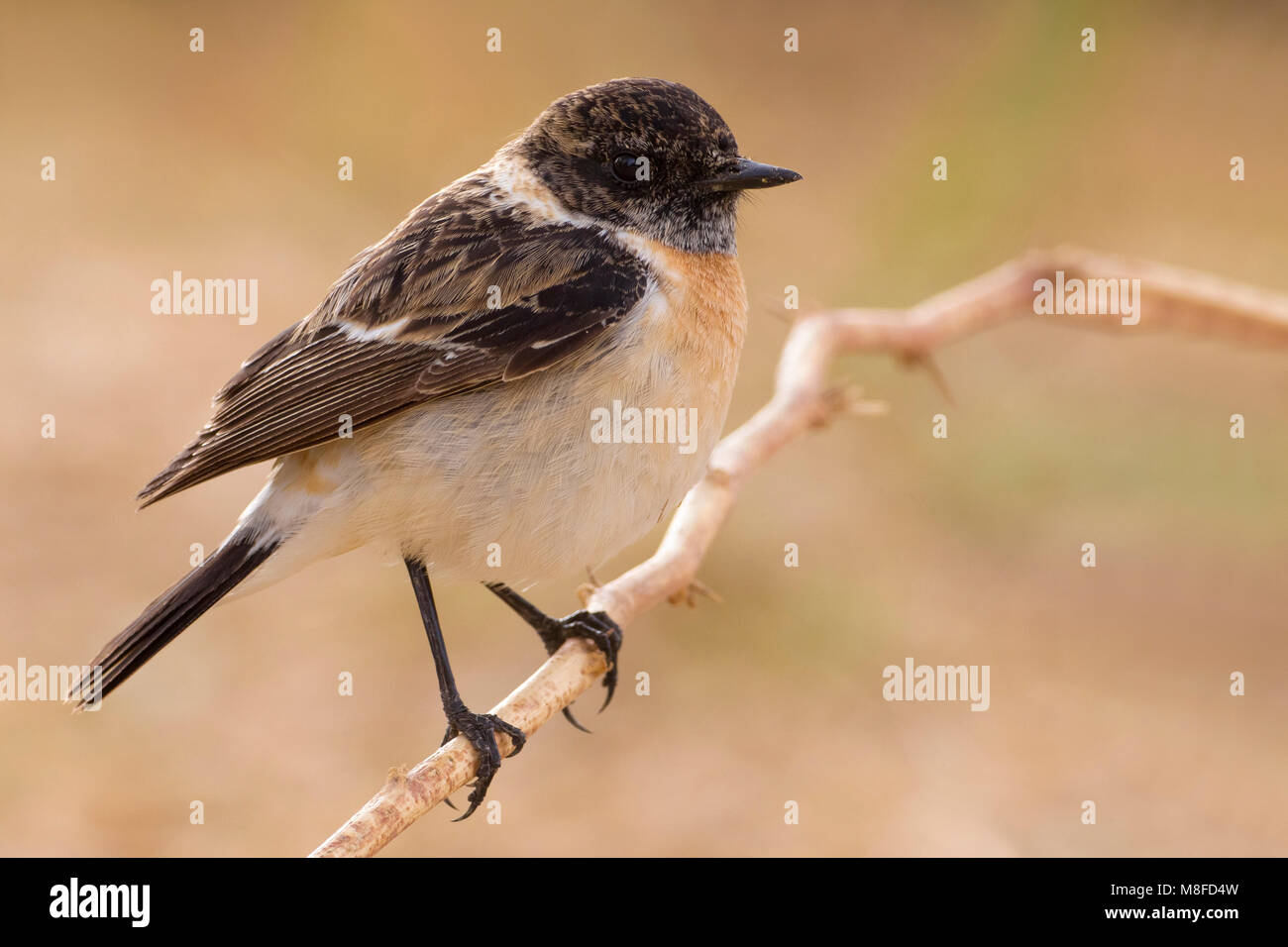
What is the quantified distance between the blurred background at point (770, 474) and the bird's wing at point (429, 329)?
885 millimetres

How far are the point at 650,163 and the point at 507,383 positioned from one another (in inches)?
29.7

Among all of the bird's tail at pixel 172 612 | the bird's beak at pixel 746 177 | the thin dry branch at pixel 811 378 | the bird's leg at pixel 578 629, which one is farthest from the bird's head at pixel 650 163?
the bird's tail at pixel 172 612

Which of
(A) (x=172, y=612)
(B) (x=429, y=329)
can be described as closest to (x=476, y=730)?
(A) (x=172, y=612)

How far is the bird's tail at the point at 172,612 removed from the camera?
3.11m

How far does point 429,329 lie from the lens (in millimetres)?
3428

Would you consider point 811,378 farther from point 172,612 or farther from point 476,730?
point 172,612

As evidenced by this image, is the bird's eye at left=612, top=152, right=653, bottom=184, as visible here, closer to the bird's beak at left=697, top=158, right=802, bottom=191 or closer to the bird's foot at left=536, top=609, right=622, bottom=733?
the bird's beak at left=697, top=158, right=802, bottom=191

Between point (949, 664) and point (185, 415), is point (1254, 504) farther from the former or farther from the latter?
point (185, 415)

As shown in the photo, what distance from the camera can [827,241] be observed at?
9.77 meters

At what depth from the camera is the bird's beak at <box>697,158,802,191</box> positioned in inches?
138

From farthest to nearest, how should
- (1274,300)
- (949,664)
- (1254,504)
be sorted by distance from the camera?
(1254,504) < (949,664) < (1274,300)

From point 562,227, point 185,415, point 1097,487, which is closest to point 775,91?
point 1097,487

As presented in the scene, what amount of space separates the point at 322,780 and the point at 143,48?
790 cm

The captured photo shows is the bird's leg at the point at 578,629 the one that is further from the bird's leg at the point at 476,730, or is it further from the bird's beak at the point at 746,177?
the bird's beak at the point at 746,177
